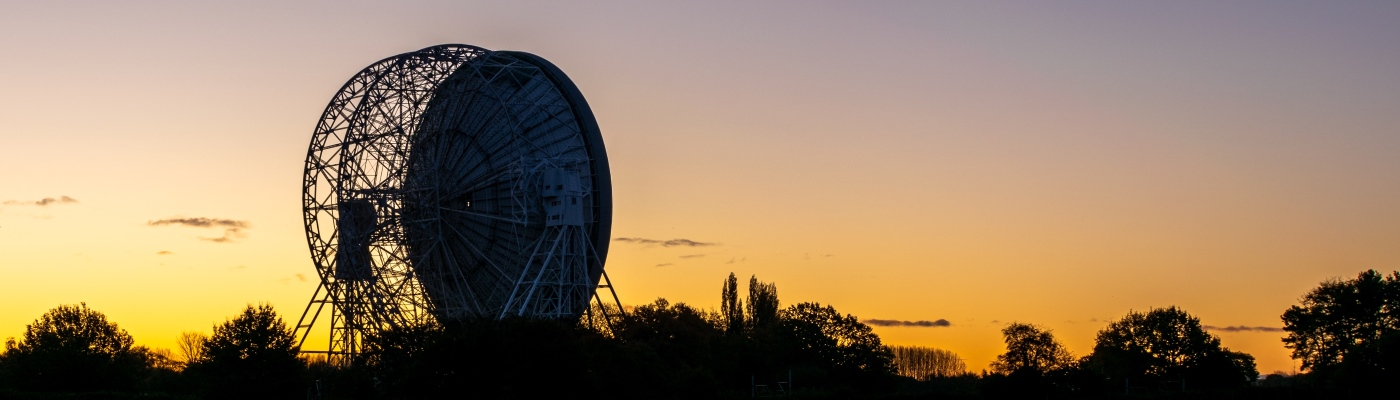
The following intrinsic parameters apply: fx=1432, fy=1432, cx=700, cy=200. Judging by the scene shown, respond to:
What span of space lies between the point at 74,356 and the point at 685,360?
4450cm

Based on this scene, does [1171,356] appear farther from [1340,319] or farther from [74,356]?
[74,356]

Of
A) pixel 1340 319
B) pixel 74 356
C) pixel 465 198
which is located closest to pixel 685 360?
pixel 465 198

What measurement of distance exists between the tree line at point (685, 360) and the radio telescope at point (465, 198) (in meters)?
2.68

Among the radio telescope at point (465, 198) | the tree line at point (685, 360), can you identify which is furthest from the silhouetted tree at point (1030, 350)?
the radio telescope at point (465, 198)

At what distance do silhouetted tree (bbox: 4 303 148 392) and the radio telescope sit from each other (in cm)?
2950

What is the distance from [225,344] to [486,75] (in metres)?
20.1

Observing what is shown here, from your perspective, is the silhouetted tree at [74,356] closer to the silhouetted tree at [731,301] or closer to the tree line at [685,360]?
the tree line at [685,360]

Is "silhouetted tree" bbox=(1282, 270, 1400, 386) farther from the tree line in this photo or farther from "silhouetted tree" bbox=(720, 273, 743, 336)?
"silhouetted tree" bbox=(720, 273, 743, 336)

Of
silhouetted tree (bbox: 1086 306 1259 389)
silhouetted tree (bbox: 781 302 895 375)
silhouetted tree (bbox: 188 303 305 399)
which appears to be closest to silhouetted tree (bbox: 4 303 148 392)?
silhouetted tree (bbox: 188 303 305 399)

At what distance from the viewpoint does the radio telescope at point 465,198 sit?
70188mm

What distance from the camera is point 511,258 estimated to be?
2830 inches

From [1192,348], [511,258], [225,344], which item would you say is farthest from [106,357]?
[1192,348]

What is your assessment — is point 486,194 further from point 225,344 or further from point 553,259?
point 225,344

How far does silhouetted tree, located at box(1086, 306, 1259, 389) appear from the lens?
113625 mm
